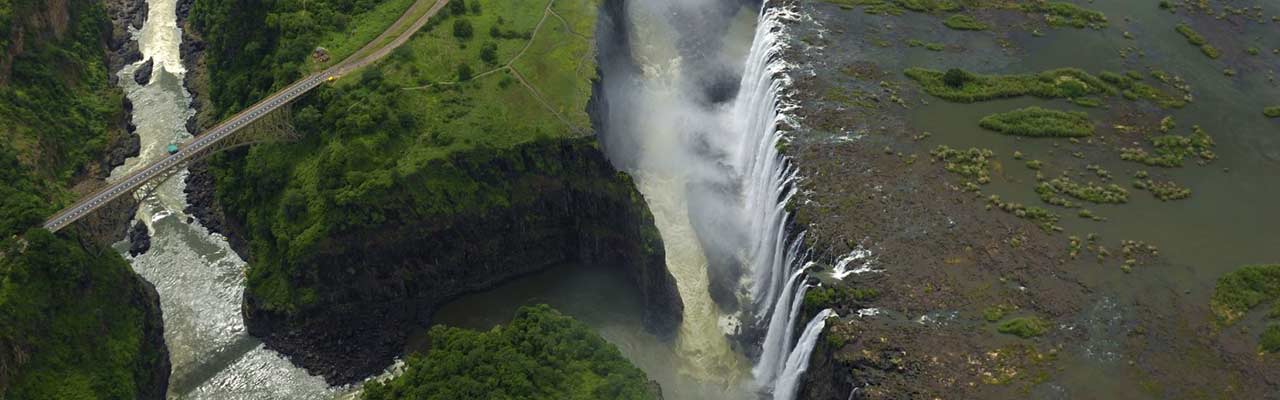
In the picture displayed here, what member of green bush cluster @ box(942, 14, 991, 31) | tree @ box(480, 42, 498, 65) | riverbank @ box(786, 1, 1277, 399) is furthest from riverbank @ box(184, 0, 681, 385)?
green bush cluster @ box(942, 14, 991, 31)

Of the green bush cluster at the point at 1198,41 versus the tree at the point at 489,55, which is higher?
the tree at the point at 489,55

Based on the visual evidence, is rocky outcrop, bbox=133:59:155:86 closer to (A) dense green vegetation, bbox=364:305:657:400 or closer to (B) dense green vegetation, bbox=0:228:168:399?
(B) dense green vegetation, bbox=0:228:168:399

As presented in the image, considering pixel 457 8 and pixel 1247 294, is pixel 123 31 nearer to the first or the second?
pixel 457 8

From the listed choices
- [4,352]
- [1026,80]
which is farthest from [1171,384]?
[4,352]

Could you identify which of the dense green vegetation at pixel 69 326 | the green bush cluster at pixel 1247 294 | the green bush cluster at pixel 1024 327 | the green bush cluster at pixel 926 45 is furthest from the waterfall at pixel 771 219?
the dense green vegetation at pixel 69 326

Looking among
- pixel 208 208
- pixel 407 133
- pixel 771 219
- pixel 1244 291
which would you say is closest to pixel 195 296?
pixel 208 208

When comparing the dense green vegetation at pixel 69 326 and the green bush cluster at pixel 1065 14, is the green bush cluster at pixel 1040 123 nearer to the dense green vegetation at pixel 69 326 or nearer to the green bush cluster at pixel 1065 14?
the green bush cluster at pixel 1065 14
